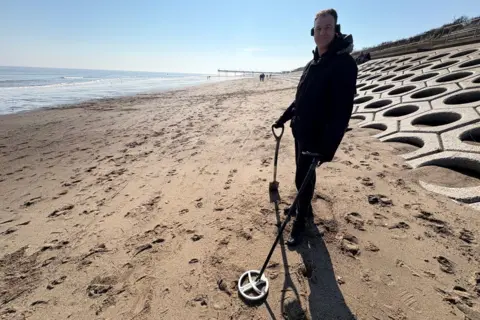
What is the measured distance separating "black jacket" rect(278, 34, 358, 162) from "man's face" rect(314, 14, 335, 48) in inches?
2.4

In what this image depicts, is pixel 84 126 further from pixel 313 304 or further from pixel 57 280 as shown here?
pixel 313 304

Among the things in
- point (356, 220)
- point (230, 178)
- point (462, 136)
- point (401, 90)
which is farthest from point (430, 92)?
point (230, 178)

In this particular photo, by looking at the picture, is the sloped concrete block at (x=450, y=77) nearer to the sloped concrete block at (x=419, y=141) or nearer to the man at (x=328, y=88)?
the sloped concrete block at (x=419, y=141)

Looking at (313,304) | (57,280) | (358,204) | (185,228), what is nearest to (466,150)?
(358,204)

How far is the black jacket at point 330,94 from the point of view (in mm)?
2176

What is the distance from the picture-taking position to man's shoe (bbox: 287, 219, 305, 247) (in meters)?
2.77

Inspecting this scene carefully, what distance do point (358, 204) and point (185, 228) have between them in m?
2.45

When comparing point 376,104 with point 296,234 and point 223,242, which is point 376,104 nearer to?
point 296,234

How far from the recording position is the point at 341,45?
2205 mm

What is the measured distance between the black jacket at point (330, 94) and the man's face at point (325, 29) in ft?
0.20

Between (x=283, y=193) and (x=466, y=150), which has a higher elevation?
(x=466, y=150)

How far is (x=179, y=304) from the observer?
2.18m

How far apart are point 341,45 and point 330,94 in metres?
0.44

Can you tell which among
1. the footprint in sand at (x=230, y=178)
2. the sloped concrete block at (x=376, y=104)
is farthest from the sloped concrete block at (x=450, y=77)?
the footprint in sand at (x=230, y=178)
